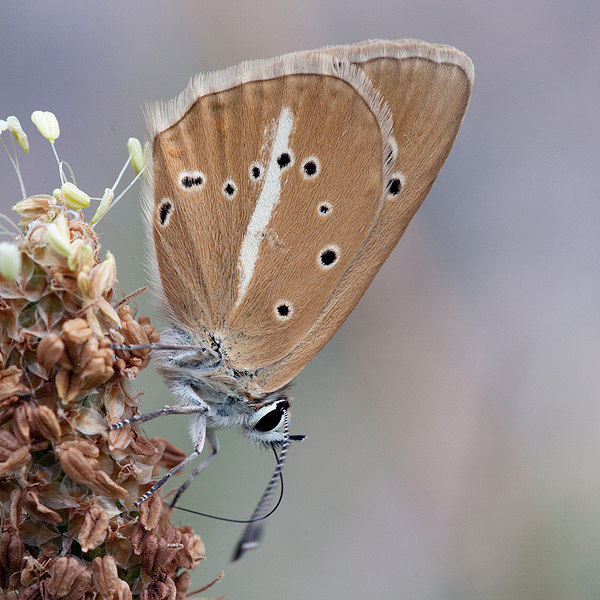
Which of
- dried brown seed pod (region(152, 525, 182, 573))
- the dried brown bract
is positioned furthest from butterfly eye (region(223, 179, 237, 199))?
dried brown seed pod (region(152, 525, 182, 573))

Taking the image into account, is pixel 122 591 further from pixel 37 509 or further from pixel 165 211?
pixel 165 211

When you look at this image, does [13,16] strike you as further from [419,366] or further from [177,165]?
[419,366]

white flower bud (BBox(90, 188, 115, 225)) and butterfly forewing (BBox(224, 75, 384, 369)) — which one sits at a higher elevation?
butterfly forewing (BBox(224, 75, 384, 369))

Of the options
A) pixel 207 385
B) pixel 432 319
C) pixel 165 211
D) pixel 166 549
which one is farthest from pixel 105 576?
pixel 432 319

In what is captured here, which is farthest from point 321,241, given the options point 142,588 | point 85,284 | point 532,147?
point 532,147

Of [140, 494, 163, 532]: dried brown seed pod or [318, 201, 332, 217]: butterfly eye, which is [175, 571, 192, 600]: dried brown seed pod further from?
[318, 201, 332, 217]: butterfly eye

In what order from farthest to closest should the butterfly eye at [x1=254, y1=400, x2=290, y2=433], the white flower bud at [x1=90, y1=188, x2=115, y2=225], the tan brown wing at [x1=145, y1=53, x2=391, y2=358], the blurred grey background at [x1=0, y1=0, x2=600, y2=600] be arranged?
the blurred grey background at [x1=0, y1=0, x2=600, y2=600]
the butterfly eye at [x1=254, y1=400, x2=290, y2=433]
the tan brown wing at [x1=145, y1=53, x2=391, y2=358]
the white flower bud at [x1=90, y1=188, x2=115, y2=225]

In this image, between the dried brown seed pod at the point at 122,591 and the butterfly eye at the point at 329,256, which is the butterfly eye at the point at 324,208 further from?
the dried brown seed pod at the point at 122,591
